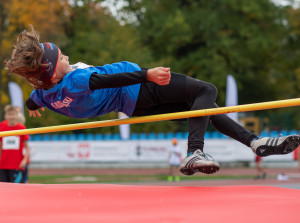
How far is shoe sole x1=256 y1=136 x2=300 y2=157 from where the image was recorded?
292 centimetres

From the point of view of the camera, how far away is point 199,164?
2781mm

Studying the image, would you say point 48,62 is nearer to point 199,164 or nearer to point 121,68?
point 121,68

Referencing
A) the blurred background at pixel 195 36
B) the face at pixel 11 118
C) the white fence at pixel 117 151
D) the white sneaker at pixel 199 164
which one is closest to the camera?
the white sneaker at pixel 199 164

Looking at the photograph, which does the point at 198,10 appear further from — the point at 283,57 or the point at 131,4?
the point at 283,57

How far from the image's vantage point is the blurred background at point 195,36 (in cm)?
2664

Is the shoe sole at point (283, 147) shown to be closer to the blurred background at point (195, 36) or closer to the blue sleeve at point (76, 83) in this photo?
the blue sleeve at point (76, 83)

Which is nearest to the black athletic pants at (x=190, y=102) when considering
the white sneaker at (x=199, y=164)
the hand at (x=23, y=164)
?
the white sneaker at (x=199, y=164)

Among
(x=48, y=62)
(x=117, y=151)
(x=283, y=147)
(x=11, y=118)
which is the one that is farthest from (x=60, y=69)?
(x=117, y=151)

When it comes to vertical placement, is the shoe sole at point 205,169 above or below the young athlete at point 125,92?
below

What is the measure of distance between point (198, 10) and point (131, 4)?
5.51 m

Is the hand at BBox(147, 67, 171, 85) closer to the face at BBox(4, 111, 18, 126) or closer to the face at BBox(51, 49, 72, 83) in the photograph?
the face at BBox(51, 49, 72, 83)

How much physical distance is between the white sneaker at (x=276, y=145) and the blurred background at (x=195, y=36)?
22.6 meters

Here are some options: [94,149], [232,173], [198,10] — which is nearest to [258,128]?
[232,173]

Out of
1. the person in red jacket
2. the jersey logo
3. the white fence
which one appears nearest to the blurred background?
the white fence
